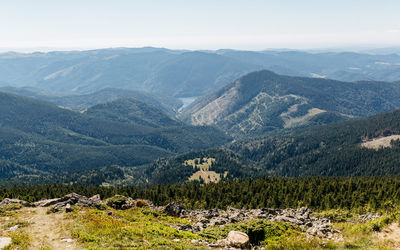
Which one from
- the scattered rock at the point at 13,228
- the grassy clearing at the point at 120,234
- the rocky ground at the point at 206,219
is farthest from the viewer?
the scattered rock at the point at 13,228

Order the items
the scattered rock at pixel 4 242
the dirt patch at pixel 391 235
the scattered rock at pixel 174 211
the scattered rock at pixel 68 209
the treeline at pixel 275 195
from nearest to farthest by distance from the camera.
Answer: the scattered rock at pixel 4 242
the dirt patch at pixel 391 235
the scattered rock at pixel 68 209
the scattered rock at pixel 174 211
the treeline at pixel 275 195

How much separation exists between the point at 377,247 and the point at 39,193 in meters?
139

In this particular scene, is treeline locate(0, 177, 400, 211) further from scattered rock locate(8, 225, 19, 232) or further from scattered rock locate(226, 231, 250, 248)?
scattered rock locate(8, 225, 19, 232)

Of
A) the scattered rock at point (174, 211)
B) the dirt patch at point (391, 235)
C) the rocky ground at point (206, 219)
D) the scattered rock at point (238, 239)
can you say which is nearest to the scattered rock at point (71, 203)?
the rocky ground at point (206, 219)

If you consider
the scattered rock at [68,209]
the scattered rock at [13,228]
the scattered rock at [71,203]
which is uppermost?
the scattered rock at [13,228]

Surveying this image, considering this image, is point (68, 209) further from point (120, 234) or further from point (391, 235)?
point (391, 235)

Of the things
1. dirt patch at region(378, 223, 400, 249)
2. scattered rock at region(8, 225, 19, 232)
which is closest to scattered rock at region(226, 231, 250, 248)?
dirt patch at region(378, 223, 400, 249)

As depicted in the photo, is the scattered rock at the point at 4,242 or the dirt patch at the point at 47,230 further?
the dirt patch at the point at 47,230

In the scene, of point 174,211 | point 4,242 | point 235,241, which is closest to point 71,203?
point 4,242

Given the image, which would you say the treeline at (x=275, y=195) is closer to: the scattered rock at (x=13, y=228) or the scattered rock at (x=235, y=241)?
the scattered rock at (x=235, y=241)

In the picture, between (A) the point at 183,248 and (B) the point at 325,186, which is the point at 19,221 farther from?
(B) the point at 325,186

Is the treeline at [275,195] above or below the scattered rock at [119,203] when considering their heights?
below

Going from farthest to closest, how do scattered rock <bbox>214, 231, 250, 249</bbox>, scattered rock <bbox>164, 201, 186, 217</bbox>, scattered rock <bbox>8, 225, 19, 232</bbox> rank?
scattered rock <bbox>164, 201, 186, 217</bbox> → scattered rock <bbox>8, 225, 19, 232</bbox> → scattered rock <bbox>214, 231, 250, 249</bbox>

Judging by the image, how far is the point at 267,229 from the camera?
48.2 m
